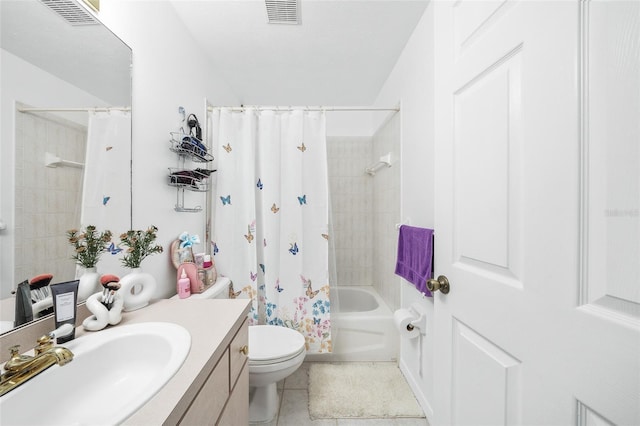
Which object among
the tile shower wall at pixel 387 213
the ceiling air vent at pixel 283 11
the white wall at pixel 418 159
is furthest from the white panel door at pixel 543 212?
the tile shower wall at pixel 387 213

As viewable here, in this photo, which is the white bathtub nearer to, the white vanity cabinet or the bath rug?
the bath rug

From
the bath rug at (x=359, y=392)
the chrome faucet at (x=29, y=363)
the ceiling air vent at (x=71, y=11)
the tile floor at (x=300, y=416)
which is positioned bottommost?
the tile floor at (x=300, y=416)

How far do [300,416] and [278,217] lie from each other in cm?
123

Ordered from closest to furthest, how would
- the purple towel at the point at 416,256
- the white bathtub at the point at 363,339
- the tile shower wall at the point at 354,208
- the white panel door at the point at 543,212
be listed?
the white panel door at the point at 543,212 → the purple towel at the point at 416,256 → the white bathtub at the point at 363,339 → the tile shower wall at the point at 354,208

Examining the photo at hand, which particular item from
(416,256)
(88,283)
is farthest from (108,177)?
(416,256)

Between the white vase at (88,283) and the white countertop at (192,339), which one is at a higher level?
the white vase at (88,283)

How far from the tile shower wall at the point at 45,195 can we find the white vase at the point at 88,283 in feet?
0.15

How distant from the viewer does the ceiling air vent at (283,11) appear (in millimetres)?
1336

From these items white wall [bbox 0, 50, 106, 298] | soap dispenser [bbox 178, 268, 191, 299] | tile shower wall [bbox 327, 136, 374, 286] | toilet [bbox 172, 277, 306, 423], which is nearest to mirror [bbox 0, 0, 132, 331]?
white wall [bbox 0, 50, 106, 298]

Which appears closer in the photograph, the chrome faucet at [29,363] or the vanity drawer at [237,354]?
the chrome faucet at [29,363]

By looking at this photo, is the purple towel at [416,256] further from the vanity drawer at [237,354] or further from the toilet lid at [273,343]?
the vanity drawer at [237,354]

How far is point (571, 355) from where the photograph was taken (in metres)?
0.45

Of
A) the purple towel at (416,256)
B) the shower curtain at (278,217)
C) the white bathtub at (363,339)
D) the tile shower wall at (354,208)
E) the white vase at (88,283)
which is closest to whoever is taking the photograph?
the white vase at (88,283)

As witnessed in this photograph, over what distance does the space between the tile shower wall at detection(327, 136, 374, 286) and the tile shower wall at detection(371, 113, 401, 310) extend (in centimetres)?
9
